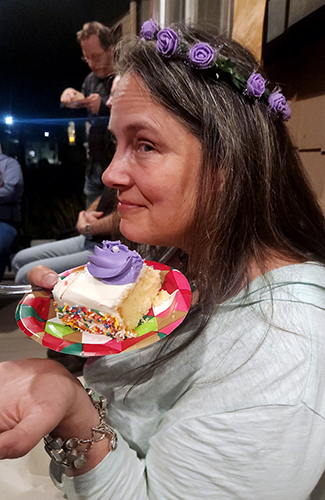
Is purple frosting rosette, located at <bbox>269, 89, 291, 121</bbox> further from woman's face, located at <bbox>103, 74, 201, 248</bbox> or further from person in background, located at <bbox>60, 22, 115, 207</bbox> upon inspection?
person in background, located at <bbox>60, 22, 115, 207</bbox>

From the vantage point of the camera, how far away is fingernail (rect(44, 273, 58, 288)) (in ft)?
2.87

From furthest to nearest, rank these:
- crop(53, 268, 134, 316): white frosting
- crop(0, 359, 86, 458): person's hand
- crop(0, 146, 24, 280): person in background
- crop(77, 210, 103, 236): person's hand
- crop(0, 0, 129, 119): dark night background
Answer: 1. crop(0, 146, 24, 280): person in background
2. crop(77, 210, 103, 236): person's hand
3. crop(0, 0, 129, 119): dark night background
4. crop(53, 268, 134, 316): white frosting
5. crop(0, 359, 86, 458): person's hand

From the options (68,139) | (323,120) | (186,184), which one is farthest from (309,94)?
(68,139)

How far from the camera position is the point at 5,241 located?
2199 mm

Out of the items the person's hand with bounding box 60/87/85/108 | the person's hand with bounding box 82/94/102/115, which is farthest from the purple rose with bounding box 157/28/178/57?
the person's hand with bounding box 60/87/85/108

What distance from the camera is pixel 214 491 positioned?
23.0 inches

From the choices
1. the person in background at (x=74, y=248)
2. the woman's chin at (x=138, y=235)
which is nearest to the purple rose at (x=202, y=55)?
the woman's chin at (x=138, y=235)

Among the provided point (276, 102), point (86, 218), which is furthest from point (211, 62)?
point (86, 218)

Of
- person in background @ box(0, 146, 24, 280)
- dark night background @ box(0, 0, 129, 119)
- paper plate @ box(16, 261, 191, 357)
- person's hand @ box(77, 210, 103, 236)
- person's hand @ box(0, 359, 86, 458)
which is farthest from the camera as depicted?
person in background @ box(0, 146, 24, 280)

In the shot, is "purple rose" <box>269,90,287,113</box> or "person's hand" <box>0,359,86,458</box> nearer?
"person's hand" <box>0,359,86,458</box>

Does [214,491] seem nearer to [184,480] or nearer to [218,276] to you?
[184,480]

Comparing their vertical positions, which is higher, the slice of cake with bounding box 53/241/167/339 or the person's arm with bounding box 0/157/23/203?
the person's arm with bounding box 0/157/23/203

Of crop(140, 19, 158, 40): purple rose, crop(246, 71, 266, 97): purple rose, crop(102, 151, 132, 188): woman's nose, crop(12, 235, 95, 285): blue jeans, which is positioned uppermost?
crop(140, 19, 158, 40): purple rose

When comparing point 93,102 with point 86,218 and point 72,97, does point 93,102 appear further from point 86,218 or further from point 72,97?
point 86,218
